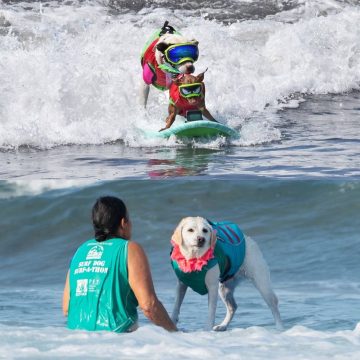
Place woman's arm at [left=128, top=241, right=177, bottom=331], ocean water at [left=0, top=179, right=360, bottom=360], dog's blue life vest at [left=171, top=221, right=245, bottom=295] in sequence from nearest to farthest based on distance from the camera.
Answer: ocean water at [left=0, top=179, right=360, bottom=360] < woman's arm at [left=128, top=241, right=177, bottom=331] < dog's blue life vest at [left=171, top=221, right=245, bottom=295]

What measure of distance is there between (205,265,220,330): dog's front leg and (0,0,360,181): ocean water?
4.61m

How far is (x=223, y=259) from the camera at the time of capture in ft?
26.5

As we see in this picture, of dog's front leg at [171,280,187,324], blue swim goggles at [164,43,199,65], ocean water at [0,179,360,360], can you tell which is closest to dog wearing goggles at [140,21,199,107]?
blue swim goggles at [164,43,199,65]

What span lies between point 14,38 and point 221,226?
13.6 metres

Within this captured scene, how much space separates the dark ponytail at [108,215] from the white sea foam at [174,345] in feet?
2.07

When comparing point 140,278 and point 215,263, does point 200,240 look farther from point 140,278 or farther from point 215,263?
point 140,278

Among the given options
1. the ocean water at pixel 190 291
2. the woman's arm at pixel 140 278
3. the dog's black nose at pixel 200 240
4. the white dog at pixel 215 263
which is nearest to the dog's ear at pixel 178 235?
the white dog at pixel 215 263

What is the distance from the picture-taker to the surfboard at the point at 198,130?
14.7m

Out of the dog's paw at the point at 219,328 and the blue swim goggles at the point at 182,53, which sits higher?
the blue swim goggles at the point at 182,53

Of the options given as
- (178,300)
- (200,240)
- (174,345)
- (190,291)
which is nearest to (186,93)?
(190,291)

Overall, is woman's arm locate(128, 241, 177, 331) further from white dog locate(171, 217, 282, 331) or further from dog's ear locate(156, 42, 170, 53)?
dog's ear locate(156, 42, 170, 53)

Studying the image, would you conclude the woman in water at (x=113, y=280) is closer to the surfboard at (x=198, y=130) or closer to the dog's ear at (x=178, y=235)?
the dog's ear at (x=178, y=235)

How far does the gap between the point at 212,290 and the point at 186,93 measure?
6589mm

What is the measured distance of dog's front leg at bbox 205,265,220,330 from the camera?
805 centimetres
